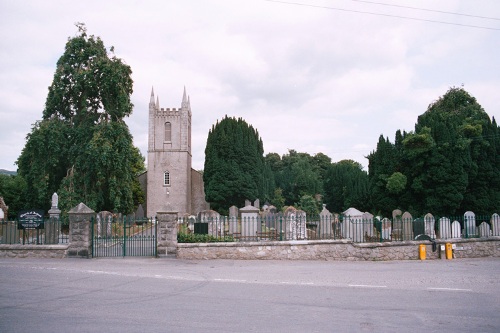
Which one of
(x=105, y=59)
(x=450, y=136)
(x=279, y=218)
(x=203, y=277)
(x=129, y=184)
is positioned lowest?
(x=203, y=277)

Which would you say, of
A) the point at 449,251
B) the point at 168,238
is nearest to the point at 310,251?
the point at 168,238

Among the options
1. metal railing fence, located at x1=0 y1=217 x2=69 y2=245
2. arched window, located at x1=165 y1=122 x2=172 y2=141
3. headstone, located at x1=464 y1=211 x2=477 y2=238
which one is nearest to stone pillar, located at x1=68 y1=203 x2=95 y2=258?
metal railing fence, located at x1=0 y1=217 x2=69 y2=245

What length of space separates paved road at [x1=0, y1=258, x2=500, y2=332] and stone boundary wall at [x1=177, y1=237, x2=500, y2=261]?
3.38 feet

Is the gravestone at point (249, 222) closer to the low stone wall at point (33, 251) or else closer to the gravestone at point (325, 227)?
the gravestone at point (325, 227)

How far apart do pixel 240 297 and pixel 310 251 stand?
7.76 m

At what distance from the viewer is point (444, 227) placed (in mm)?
19672

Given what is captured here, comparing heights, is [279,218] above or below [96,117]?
below

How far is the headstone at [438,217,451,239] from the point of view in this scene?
64.2 ft

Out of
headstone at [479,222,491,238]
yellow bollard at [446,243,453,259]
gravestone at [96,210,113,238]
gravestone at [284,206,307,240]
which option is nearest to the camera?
gravestone at [96,210,113,238]

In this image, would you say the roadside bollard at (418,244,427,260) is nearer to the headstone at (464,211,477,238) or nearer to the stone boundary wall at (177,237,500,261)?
the stone boundary wall at (177,237,500,261)

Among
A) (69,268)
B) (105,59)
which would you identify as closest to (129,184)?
(105,59)

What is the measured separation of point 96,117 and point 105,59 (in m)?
4.39

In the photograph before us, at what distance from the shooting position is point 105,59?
3259 centimetres

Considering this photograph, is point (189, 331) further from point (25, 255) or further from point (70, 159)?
point (70, 159)
